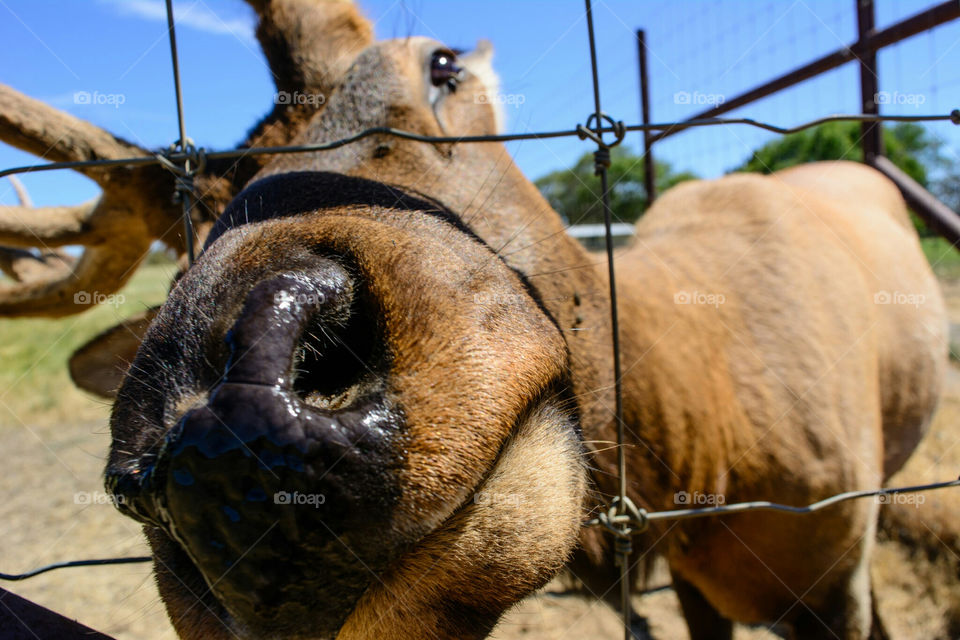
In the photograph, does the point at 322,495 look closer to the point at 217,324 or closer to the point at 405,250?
the point at 217,324

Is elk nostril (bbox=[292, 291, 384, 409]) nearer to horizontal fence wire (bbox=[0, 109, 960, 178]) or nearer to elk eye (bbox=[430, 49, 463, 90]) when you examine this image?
horizontal fence wire (bbox=[0, 109, 960, 178])

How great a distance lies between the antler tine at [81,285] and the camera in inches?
120

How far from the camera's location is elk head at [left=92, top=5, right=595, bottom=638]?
41.1 inches

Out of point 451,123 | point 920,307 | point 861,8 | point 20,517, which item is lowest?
point 20,517

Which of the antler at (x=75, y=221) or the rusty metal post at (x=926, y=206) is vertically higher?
the antler at (x=75, y=221)

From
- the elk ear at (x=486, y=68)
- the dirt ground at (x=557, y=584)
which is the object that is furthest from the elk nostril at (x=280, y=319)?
the dirt ground at (x=557, y=584)

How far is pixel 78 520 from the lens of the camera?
20.7 feet

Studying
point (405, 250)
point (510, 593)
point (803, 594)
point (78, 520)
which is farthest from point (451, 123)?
point (78, 520)

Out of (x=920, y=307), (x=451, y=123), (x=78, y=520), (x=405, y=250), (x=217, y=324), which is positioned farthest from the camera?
(x=78, y=520)

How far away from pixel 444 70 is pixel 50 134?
4.76ft

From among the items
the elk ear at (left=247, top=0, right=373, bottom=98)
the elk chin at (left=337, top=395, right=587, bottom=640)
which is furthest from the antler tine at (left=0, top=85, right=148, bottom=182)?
the elk chin at (left=337, top=395, right=587, bottom=640)

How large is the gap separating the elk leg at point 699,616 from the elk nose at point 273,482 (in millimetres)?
2961

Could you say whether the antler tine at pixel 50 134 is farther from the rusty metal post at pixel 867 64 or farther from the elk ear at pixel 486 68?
the rusty metal post at pixel 867 64

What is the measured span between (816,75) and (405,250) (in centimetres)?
431
